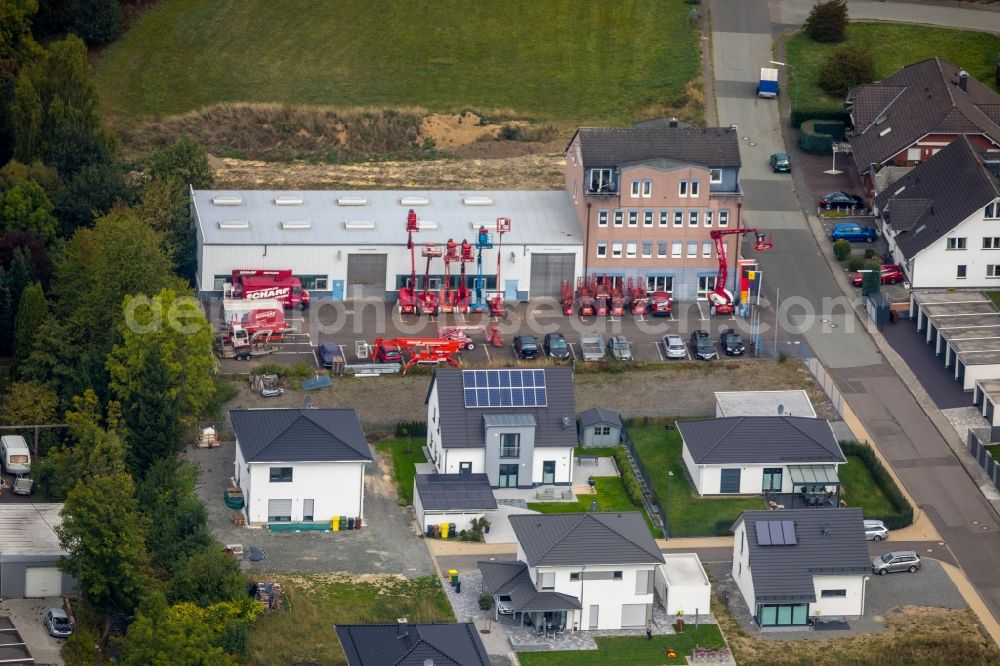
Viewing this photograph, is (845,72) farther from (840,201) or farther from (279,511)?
(279,511)

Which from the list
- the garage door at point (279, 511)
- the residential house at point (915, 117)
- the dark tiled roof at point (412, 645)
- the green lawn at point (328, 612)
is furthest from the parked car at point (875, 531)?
the residential house at point (915, 117)

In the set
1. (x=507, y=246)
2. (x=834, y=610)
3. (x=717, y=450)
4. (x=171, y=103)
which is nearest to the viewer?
(x=834, y=610)

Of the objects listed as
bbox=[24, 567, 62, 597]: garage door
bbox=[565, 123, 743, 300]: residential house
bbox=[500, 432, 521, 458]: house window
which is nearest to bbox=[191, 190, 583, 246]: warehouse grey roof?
bbox=[565, 123, 743, 300]: residential house

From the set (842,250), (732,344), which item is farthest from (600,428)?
(842,250)

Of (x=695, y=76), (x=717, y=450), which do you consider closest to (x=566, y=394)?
(x=717, y=450)

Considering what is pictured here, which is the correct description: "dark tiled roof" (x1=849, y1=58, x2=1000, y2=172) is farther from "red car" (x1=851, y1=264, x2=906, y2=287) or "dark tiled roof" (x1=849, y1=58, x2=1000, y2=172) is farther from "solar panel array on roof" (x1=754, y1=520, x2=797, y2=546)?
"solar panel array on roof" (x1=754, y1=520, x2=797, y2=546)

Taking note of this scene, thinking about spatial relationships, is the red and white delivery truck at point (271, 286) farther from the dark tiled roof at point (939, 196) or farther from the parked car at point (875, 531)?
the parked car at point (875, 531)

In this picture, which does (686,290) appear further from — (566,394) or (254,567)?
(254,567)
